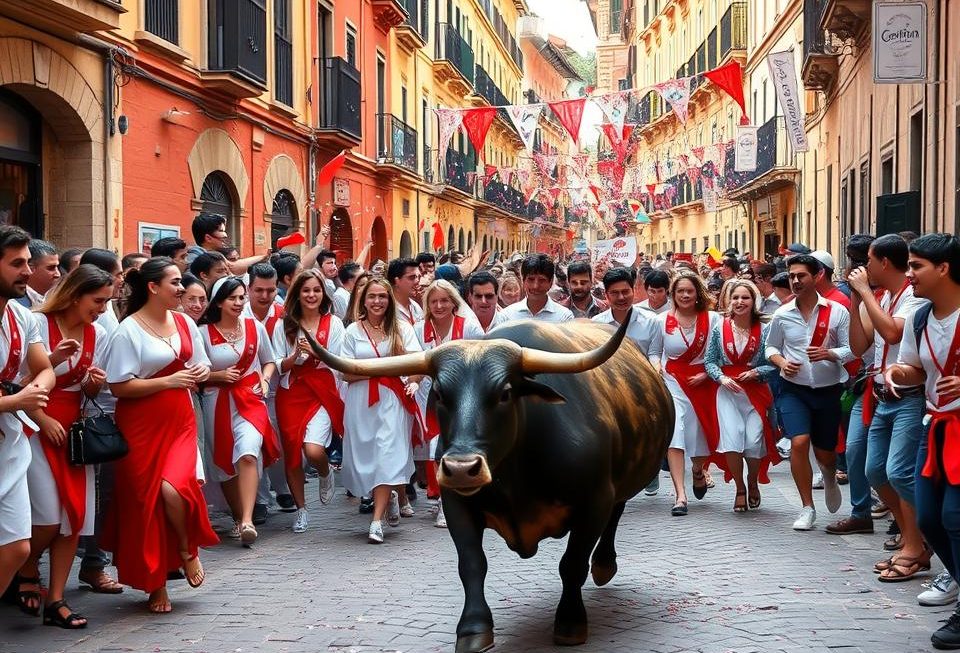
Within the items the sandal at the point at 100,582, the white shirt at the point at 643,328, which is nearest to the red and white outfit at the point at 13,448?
the sandal at the point at 100,582

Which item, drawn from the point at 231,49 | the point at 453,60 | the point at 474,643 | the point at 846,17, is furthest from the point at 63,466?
the point at 453,60

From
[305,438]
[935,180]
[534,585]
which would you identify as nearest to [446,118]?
[935,180]

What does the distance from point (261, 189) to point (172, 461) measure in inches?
550

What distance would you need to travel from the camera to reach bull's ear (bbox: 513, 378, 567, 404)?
531cm

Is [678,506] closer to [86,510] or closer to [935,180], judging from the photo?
[86,510]

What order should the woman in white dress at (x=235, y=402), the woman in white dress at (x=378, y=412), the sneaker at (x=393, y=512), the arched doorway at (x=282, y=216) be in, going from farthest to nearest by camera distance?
the arched doorway at (x=282, y=216)
the sneaker at (x=393, y=512)
the woman in white dress at (x=378, y=412)
the woman in white dress at (x=235, y=402)

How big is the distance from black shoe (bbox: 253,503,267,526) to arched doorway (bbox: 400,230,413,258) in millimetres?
→ 23092

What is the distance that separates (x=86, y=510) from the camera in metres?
6.38

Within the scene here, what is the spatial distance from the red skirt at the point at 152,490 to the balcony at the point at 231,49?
11000mm

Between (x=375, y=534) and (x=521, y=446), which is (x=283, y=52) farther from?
(x=521, y=446)

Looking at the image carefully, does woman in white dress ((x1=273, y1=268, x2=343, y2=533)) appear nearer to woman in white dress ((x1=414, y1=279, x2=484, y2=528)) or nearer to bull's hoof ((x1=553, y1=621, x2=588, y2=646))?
woman in white dress ((x1=414, y1=279, x2=484, y2=528))

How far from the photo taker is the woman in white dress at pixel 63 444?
6.17 metres

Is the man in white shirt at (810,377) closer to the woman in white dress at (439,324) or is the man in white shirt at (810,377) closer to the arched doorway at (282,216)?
the woman in white dress at (439,324)

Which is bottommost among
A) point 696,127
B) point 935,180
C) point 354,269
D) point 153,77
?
point 354,269
